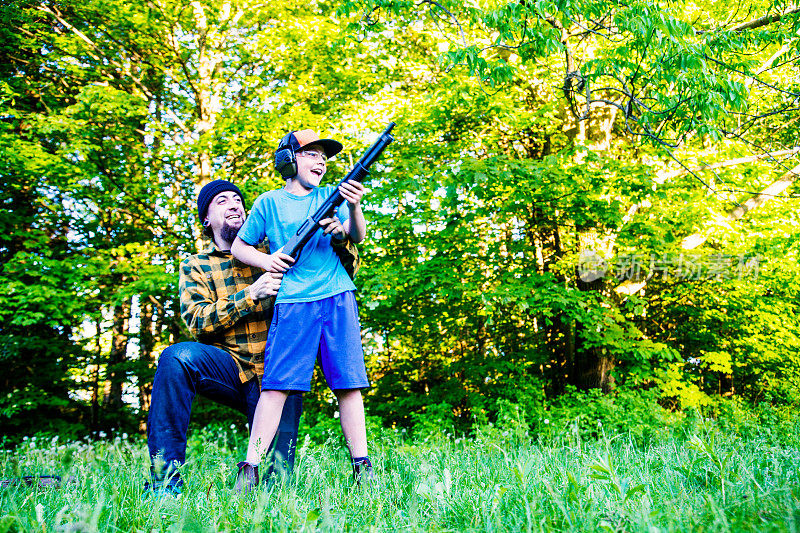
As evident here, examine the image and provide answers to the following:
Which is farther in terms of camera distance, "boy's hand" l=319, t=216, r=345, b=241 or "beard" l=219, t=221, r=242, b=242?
"beard" l=219, t=221, r=242, b=242

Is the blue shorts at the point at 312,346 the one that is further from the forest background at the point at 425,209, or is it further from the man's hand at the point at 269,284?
the forest background at the point at 425,209

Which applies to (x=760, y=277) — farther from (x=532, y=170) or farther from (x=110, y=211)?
(x=110, y=211)

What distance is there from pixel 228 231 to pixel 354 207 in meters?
0.73

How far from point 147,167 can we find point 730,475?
7.72 metres

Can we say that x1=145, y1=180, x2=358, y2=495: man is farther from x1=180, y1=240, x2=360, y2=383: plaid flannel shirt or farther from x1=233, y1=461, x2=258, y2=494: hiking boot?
x1=233, y1=461, x2=258, y2=494: hiking boot

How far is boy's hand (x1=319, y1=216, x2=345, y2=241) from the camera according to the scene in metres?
2.35

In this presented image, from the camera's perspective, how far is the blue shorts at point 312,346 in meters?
2.24

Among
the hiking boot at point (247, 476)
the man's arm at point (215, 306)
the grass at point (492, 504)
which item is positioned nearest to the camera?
the grass at point (492, 504)

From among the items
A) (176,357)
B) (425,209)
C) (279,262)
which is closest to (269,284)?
(279,262)

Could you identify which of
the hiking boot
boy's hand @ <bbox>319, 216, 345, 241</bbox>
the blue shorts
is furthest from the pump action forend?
the hiking boot

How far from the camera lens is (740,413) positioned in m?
6.21

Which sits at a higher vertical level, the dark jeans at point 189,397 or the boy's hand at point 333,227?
the boy's hand at point 333,227

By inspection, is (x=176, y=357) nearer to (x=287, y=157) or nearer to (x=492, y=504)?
(x=287, y=157)

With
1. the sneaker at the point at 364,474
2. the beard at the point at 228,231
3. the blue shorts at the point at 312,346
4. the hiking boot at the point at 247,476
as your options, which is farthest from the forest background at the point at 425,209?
the hiking boot at the point at 247,476
